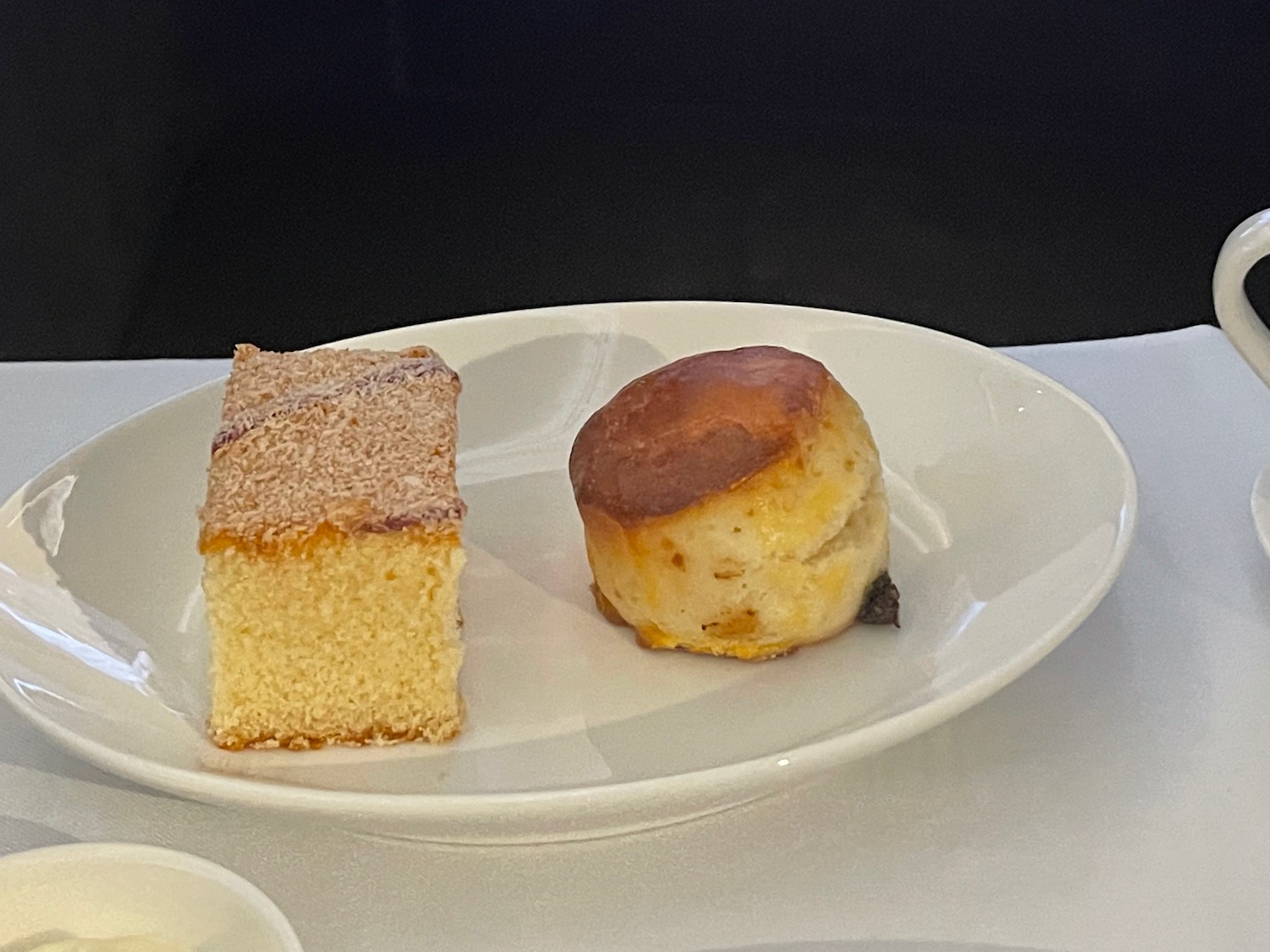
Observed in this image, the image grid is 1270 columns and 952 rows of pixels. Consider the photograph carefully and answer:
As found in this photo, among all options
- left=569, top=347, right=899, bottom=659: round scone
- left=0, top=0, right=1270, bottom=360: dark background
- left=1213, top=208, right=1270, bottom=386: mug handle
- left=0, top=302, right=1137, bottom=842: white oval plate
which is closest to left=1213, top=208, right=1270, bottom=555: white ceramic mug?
left=1213, top=208, right=1270, bottom=386: mug handle

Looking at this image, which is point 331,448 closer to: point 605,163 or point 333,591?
point 333,591

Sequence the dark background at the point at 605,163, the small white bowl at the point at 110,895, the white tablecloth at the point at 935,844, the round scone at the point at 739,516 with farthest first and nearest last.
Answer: the dark background at the point at 605,163, the round scone at the point at 739,516, the white tablecloth at the point at 935,844, the small white bowl at the point at 110,895

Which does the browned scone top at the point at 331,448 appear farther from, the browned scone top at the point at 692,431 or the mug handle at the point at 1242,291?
the mug handle at the point at 1242,291

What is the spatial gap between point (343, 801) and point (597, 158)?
5.31ft

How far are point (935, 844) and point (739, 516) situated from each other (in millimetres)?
222

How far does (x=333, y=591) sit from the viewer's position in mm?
776

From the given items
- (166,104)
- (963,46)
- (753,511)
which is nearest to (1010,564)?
(753,511)

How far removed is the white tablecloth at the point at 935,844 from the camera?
69cm

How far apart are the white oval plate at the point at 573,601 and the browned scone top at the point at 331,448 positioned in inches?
5.1

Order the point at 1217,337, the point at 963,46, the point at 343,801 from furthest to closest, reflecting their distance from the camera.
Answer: the point at 963,46, the point at 1217,337, the point at 343,801

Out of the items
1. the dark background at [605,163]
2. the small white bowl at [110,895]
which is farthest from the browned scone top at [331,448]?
the dark background at [605,163]

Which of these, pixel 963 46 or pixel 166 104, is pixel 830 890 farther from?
pixel 166 104

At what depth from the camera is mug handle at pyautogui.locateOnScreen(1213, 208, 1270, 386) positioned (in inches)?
35.0

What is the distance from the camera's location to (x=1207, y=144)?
206 cm
